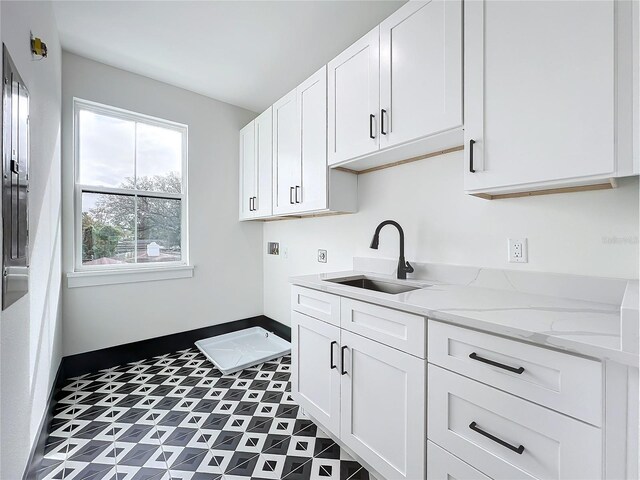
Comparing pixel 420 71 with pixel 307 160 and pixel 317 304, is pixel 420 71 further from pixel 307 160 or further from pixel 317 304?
pixel 317 304

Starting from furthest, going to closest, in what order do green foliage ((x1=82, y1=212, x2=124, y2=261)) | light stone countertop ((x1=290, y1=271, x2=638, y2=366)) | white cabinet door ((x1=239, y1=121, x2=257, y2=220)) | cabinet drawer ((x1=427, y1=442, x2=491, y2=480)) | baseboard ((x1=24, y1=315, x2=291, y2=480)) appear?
white cabinet door ((x1=239, y1=121, x2=257, y2=220)), green foliage ((x1=82, y1=212, x2=124, y2=261)), baseboard ((x1=24, y1=315, x2=291, y2=480)), cabinet drawer ((x1=427, y1=442, x2=491, y2=480)), light stone countertop ((x1=290, y1=271, x2=638, y2=366))

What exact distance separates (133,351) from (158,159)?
185 centimetres

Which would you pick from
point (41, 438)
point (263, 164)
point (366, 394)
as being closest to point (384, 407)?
point (366, 394)

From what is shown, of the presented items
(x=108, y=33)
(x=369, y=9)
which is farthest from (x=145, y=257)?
(x=369, y=9)

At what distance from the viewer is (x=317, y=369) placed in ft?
5.56

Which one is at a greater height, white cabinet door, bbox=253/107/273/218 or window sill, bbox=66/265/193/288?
white cabinet door, bbox=253/107/273/218

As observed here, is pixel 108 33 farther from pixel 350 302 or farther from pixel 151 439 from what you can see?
pixel 151 439

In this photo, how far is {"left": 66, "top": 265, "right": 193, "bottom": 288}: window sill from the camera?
7.79 ft

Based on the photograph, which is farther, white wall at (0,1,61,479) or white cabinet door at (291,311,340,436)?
white cabinet door at (291,311,340,436)

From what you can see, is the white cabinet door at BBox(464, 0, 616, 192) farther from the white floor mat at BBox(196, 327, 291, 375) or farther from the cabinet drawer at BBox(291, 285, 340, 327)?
the white floor mat at BBox(196, 327, 291, 375)

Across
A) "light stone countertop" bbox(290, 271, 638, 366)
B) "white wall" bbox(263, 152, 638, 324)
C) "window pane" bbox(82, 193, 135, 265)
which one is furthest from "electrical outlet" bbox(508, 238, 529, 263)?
"window pane" bbox(82, 193, 135, 265)

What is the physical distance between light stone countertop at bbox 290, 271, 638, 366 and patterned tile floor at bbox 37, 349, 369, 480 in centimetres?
91

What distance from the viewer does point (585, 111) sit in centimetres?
98

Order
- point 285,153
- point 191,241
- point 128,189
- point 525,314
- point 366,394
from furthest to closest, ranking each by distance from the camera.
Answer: point 191,241 < point 128,189 < point 285,153 < point 366,394 < point 525,314
